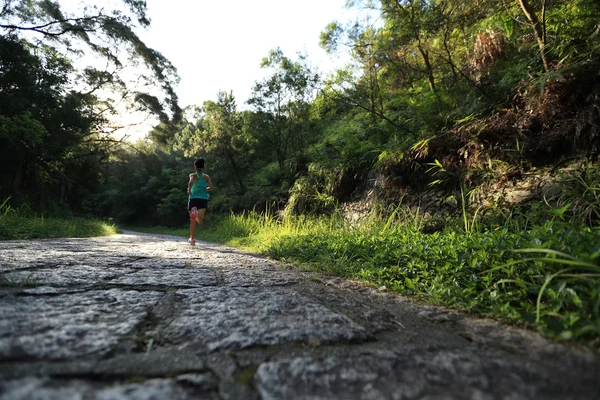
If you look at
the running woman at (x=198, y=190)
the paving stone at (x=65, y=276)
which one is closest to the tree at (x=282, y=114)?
the running woman at (x=198, y=190)

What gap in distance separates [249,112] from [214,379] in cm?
1146

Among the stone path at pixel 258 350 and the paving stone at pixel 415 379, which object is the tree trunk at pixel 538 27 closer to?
the stone path at pixel 258 350

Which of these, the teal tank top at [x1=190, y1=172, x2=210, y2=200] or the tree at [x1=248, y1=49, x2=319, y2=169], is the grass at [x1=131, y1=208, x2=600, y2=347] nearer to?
the teal tank top at [x1=190, y1=172, x2=210, y2=200]

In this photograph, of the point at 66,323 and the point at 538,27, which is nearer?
the point at 66,323

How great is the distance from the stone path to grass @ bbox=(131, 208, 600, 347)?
14 centimetres

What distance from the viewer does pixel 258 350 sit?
917mm

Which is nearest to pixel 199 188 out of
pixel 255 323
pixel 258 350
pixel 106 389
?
pixel 255 323

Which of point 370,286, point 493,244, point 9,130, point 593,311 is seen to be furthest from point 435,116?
point 9,130

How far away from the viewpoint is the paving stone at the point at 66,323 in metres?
0.82

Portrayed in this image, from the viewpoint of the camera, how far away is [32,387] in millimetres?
625

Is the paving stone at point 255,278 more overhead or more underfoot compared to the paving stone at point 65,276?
more underfoot

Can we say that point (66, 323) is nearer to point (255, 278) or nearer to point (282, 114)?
point (255, 278)

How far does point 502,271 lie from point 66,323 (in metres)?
2.09

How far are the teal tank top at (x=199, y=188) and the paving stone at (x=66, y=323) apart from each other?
448 centimetres
